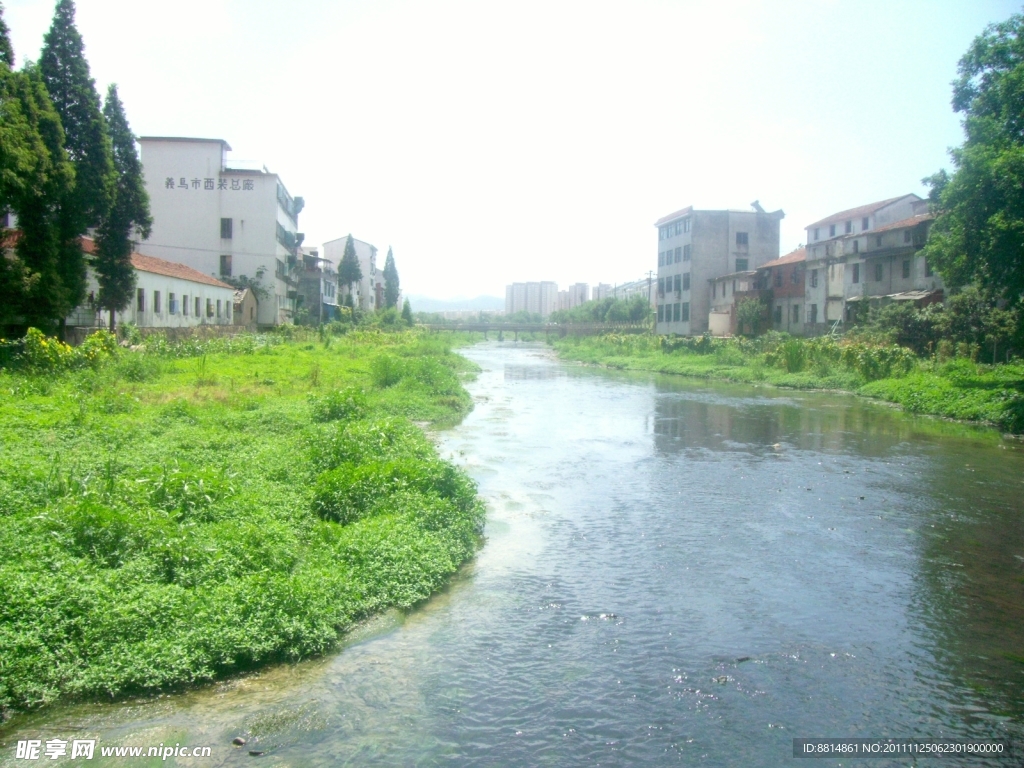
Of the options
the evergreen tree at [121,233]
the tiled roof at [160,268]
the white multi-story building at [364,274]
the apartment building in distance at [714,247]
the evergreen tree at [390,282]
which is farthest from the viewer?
the evergreen tree at [390,282]

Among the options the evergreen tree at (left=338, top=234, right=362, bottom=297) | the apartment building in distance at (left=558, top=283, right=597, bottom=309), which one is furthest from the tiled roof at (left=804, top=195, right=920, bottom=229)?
the apartment building in distance at (left=558, top=283, right=597, bottom=309)

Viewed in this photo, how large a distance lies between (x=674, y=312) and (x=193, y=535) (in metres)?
63.9

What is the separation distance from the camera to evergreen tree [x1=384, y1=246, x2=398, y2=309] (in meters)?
115

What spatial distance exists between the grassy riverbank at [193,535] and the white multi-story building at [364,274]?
80.5 m

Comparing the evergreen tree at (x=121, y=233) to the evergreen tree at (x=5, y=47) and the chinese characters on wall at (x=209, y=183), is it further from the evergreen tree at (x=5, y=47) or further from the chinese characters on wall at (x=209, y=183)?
the chinese characters on wall at (x=209, y=183)

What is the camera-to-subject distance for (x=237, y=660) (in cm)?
616

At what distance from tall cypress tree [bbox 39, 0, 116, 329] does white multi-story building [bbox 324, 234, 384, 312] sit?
2504 inches

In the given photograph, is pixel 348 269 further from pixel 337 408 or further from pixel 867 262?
pixel 337 408

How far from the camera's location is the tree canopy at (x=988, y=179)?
2159 centimetres

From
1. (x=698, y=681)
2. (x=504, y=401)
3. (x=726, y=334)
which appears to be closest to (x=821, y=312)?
(x=726, y=334)

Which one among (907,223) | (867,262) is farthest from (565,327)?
(907,223)

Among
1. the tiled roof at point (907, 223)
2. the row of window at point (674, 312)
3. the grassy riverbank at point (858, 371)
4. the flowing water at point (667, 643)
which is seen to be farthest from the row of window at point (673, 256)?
the flowing water at point (667, 643)

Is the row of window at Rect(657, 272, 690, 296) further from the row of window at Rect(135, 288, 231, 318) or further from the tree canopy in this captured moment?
the tree canopy

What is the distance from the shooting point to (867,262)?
1783 inches
